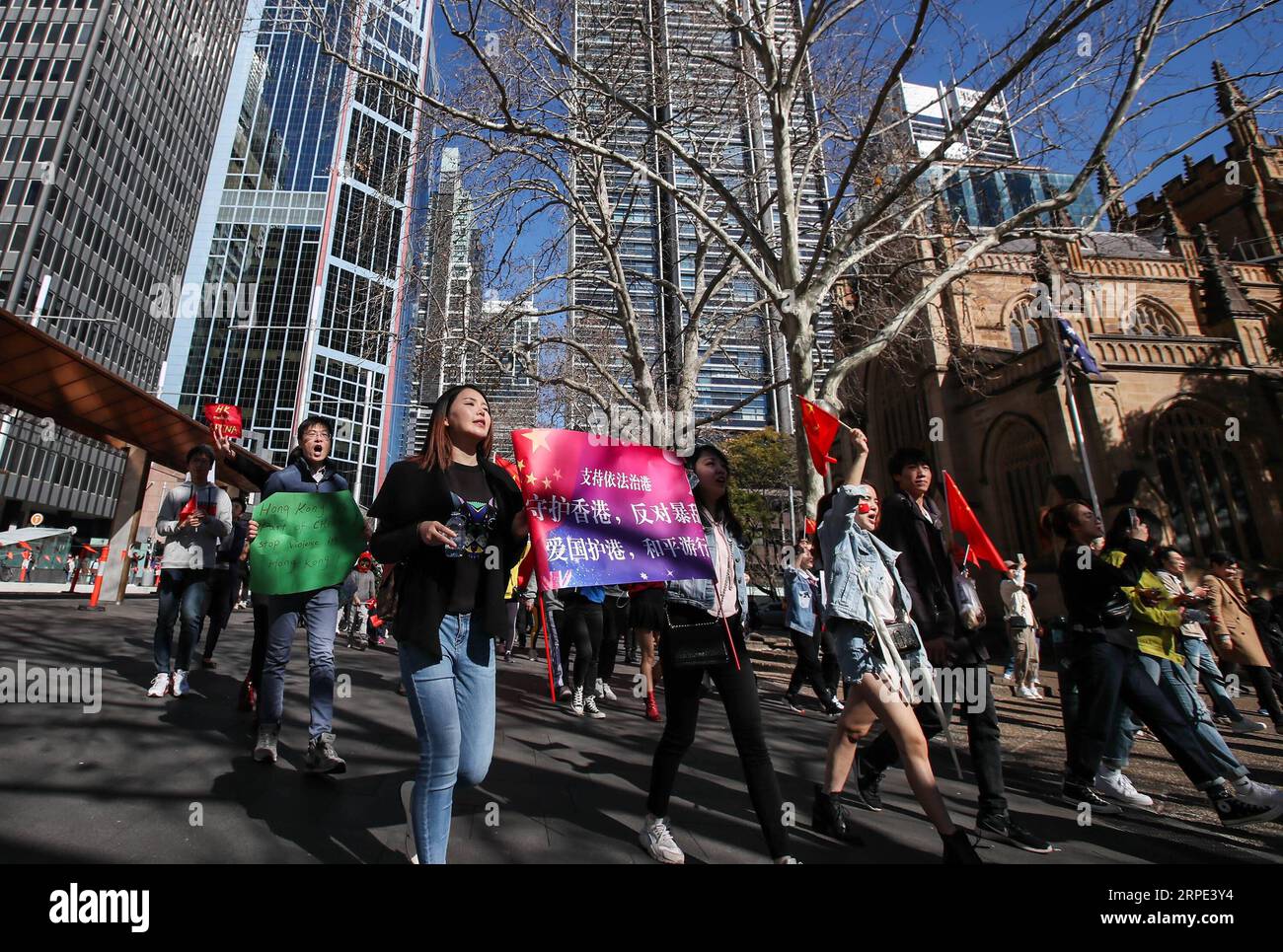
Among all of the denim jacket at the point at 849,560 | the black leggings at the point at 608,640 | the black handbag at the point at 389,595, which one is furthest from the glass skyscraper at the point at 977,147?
the black handbag at the point at 389,595

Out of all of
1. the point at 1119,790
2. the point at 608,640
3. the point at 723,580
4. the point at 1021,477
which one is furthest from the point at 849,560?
the point at 1021,477

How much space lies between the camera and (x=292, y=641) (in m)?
3.69

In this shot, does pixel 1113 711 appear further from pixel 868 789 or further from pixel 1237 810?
pixel 868 789

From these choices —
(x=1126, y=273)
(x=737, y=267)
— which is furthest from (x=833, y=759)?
(x=1126, y=273)

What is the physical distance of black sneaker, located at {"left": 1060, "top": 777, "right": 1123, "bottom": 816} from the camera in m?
3.88

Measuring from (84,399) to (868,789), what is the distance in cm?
1481

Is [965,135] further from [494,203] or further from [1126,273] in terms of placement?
[1126,273]

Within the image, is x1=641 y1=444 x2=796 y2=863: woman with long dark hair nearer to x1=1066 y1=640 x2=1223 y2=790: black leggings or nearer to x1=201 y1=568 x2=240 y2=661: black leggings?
x1=1066 y1=640 x2=1223 y2=790: black leggings

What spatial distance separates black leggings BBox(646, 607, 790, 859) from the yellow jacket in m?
3.14

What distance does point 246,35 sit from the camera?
841cm

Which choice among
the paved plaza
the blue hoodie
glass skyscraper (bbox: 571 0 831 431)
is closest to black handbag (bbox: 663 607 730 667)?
the paved plaza

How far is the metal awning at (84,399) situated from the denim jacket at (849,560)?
8.14m

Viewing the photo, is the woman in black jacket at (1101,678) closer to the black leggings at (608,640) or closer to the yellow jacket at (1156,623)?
the yellow jacket at (1156,623)

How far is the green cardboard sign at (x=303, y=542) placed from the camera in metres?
3.74
